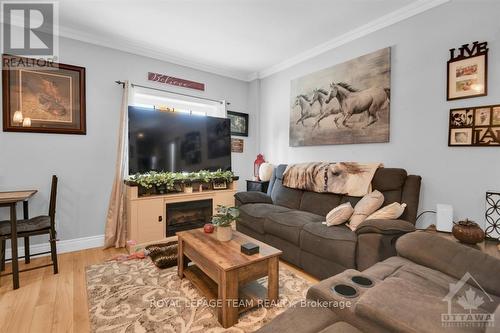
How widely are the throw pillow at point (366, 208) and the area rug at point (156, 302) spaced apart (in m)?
0.70

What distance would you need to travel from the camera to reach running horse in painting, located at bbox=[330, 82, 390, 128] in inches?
107

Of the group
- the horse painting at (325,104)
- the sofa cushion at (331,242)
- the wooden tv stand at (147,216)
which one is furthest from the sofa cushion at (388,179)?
the wooden tv stand at (147,216)

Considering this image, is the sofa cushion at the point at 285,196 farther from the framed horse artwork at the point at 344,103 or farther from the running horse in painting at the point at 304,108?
the running horse in painting at the point at 304,108

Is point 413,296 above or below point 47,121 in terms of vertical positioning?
below

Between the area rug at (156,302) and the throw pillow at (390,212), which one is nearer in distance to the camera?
the area rug at (156,302)

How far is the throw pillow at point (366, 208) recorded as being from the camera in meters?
2.22

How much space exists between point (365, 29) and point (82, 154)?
372cm

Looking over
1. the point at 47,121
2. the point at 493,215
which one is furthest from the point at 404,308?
the point at 47,121

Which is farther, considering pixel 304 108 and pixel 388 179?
pixel 304 108

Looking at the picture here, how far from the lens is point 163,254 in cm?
274

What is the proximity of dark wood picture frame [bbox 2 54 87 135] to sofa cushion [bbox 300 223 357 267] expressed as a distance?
9.55 ft

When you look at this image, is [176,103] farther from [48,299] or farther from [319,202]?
[48,299]

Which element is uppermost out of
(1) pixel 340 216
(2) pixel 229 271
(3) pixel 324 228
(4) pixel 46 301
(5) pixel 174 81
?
(5) pixel 174 81

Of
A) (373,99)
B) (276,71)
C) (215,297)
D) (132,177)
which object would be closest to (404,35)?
(373,99)
